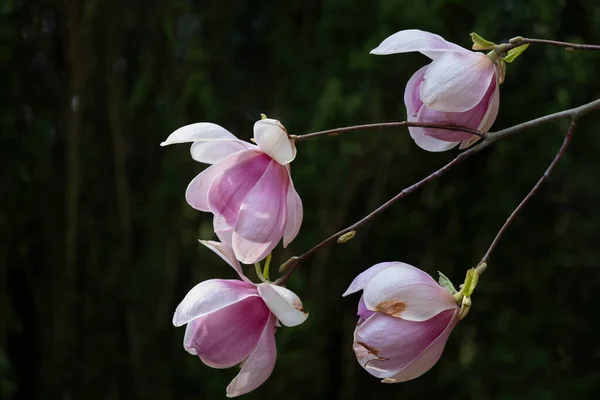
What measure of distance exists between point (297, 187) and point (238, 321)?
624mm

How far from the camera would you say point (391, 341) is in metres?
0.31

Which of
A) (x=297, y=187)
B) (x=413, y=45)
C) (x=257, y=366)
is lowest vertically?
(x=297, y=187)

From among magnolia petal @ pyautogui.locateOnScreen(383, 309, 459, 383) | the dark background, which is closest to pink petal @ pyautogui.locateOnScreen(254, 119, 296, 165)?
magnolia petal @ pyautogui.locateOnScreen(383, 309, 459, 383)

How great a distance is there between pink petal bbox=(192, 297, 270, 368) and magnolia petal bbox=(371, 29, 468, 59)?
13cm

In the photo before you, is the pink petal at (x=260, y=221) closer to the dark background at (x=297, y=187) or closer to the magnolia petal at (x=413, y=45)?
the magnolia petal at (x=413, y=45)

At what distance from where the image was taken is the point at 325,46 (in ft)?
3.12

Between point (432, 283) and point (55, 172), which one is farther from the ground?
point (432, 283)

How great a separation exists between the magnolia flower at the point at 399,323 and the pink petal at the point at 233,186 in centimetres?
6

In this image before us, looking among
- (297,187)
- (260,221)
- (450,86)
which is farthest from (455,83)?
(297,187)

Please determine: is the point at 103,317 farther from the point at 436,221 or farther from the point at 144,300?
the point at 436,221

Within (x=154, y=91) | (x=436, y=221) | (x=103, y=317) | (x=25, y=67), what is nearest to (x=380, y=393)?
(x=436, y=221)

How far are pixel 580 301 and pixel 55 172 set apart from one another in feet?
2.31

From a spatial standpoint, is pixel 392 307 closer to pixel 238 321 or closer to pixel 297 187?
pixel 238 321

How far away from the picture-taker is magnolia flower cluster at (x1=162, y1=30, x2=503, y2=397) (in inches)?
12.2
